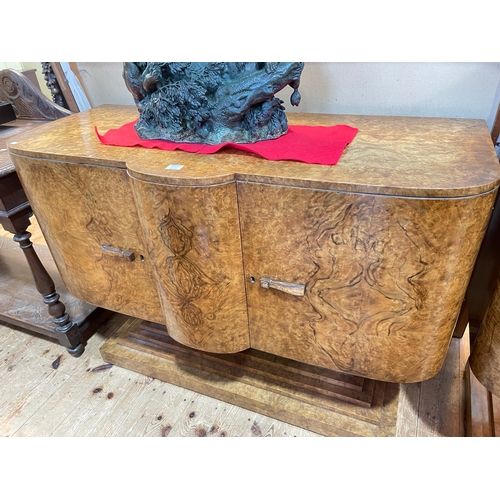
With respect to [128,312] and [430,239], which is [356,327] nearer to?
[430,239]

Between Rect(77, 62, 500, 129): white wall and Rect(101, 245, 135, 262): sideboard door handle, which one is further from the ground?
Rect(77, 62, 500, 129): white wall

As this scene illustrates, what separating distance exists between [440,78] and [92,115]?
47.0 inches

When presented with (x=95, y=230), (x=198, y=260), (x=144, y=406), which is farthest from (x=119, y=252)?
(x=144, y=406)

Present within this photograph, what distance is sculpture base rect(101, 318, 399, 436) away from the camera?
1240 mm

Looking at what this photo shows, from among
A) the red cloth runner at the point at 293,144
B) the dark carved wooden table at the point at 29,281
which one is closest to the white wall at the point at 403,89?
the red cloth runner at the point at 293,144

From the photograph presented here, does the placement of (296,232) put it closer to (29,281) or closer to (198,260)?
(198,260)

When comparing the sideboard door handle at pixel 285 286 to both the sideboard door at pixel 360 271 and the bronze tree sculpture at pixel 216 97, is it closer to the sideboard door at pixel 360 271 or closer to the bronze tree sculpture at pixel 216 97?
the sideboard door at pixel 360 271

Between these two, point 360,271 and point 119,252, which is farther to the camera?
point 119,252

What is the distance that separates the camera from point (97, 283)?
51.6 inches

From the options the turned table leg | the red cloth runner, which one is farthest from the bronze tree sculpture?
the turned table leg

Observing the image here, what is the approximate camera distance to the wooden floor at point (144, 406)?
129 cm

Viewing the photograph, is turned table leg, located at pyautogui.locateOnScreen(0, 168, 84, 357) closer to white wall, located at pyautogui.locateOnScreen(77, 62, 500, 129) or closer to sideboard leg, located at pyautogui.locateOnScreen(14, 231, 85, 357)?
sideboard leg, located at pyautogui.locateOnScreen(14, 231, 85, 357)

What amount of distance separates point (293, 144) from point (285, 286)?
0.38 meters

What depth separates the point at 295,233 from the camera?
0.90 metres
